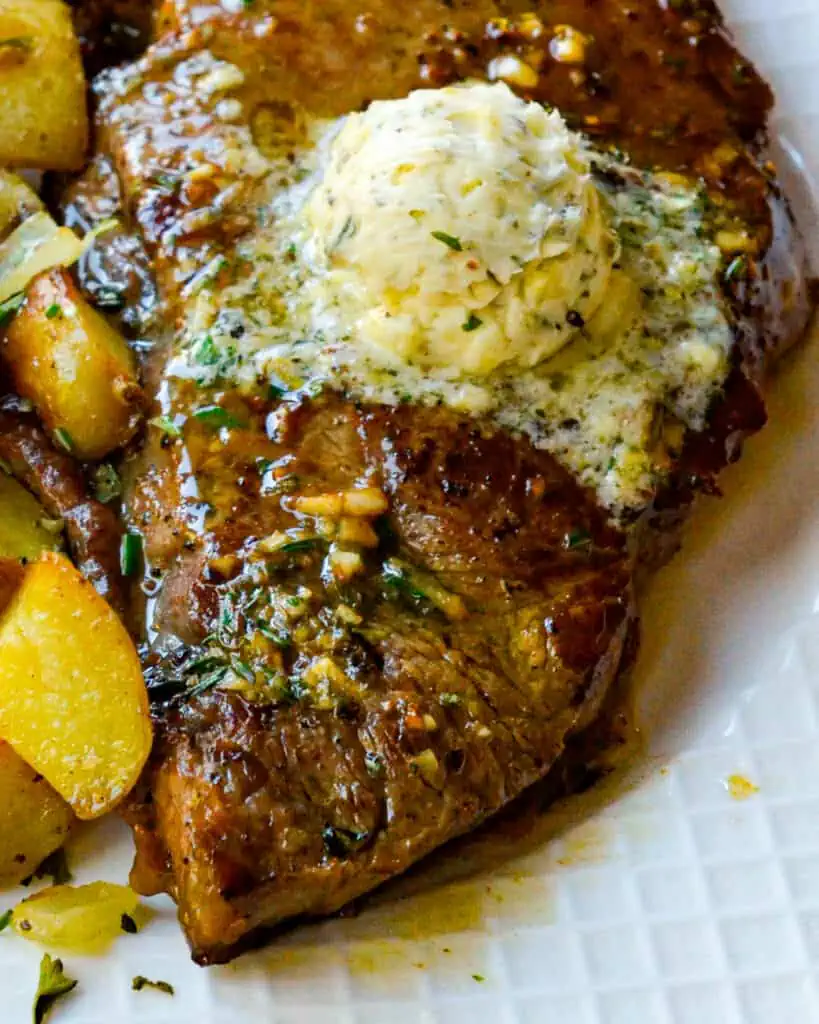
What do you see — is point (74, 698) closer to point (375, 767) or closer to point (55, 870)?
point (55, 870)

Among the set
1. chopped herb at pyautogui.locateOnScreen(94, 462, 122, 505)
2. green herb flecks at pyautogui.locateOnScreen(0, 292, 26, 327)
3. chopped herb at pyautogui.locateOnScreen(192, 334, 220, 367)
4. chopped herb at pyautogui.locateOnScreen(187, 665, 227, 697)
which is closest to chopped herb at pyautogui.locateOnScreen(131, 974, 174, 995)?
chopped herb at pyautogui.locateOnScreen(187, 665, 227, 697)

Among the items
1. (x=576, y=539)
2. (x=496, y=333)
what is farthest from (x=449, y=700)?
(x=496, y=333)

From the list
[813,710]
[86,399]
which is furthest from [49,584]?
[813,710]

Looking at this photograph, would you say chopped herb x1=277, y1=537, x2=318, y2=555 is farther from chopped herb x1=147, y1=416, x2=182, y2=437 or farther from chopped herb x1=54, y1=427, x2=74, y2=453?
chopped herb x1=54, y1=427, x2=74, y2=453

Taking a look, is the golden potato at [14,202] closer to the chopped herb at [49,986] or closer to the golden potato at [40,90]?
the golden potato at [40,90]

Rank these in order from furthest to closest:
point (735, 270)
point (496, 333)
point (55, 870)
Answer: point (735, 270)
point (496, 333)
point (55, 870)

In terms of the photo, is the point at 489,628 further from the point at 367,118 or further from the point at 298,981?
the point at 367,118
